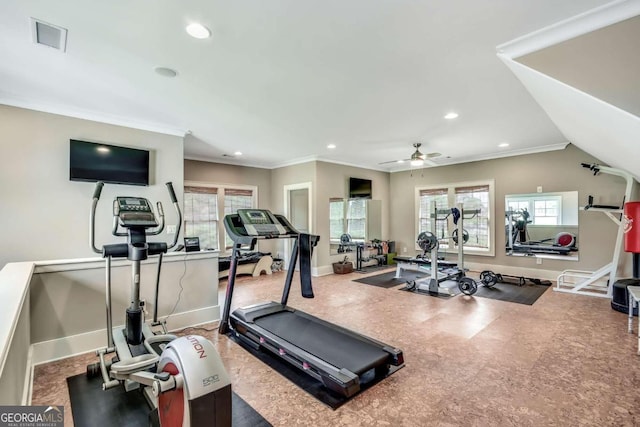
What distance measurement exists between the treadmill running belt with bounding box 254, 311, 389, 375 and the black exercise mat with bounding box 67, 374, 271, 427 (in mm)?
708

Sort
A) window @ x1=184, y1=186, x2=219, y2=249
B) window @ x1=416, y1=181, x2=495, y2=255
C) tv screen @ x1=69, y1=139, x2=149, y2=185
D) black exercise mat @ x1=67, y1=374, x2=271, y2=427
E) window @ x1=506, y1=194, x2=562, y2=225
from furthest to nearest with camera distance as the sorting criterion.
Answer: window @ x1=416, y1=181, x2=495, y2=255 → window @ x1=184, y1=186, x2=219, y2=249 → window @ x1=506, y1=194, x2=562, y2=225 → tv screen @ x1=69, y1=139, x2=149, y2=185 → black exercise mat @ x1=67, y1=374, x2=271, y2=427

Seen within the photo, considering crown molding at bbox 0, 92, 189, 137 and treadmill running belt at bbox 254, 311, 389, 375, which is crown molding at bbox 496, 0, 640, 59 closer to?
treadmill running belt at bbox 254, 311, 389, 375

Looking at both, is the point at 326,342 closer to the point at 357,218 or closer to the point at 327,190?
the point at 327,190

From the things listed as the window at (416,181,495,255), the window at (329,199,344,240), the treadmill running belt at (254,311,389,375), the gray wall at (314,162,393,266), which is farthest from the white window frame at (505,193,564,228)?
the treadmill running belt at (254,311,389,375)

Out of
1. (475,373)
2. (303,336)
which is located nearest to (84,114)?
(303,336)

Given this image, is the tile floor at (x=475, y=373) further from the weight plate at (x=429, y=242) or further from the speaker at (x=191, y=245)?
the speaker at (x=191, y=245)

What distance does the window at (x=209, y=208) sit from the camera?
20.9ft

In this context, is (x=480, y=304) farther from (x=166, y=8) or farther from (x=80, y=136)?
(x=80, y=136)

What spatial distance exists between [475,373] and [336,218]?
4.99 metres

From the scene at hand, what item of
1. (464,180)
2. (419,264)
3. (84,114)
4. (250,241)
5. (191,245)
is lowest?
(419,264)

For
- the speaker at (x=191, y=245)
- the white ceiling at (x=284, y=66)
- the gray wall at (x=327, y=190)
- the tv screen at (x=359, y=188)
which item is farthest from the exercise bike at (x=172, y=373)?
the tv screen at (x=359, y=188)

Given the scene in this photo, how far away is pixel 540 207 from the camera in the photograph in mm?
6062

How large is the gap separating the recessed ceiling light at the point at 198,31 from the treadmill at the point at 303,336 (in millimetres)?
1695

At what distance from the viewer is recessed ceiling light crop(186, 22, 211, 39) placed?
203 centimetres
